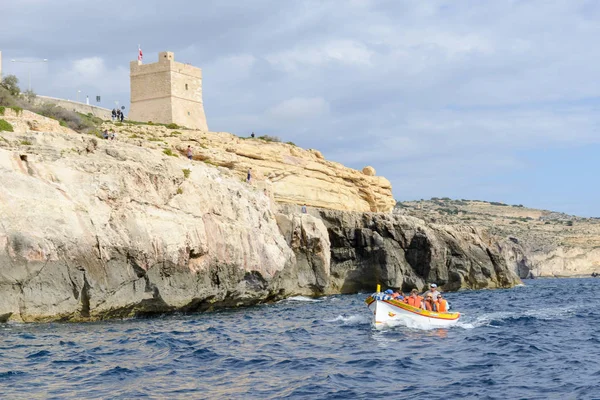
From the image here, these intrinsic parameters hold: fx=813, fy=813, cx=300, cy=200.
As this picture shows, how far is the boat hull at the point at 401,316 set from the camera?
28.7 meters

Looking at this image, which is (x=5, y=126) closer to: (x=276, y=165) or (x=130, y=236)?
(x=130, y=236)

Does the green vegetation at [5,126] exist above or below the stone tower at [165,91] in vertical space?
below

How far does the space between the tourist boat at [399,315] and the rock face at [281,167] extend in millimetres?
20922

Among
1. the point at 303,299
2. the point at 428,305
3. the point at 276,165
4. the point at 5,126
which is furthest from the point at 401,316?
the point at 276,165

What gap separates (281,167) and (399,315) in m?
29.5

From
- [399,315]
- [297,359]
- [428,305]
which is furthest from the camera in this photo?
[428,305]

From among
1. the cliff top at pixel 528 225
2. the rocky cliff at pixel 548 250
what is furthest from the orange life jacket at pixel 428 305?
the rocky cliff at pixel 548 250

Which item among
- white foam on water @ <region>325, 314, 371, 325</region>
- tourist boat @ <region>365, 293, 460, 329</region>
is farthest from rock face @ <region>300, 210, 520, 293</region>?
tourist boat @ <region>365, 293, 460, 329</region>

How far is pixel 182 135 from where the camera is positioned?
2218 inches

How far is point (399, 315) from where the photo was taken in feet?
95.1

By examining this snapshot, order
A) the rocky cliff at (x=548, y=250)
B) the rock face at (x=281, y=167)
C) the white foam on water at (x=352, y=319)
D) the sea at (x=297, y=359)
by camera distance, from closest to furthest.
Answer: the sea at (x=297, y=359) → the white foam on water at (x=352, y=319) → the rock face at (x=281, y=167) → the rocky cliff at (x=548, y=250)

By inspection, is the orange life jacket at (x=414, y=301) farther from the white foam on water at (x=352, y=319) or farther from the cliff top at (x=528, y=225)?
the cliff top at (x=528, y=225)

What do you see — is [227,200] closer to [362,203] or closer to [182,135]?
[182,135]

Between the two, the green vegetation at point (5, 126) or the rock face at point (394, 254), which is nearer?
the green vegetation at point (5, 126)
